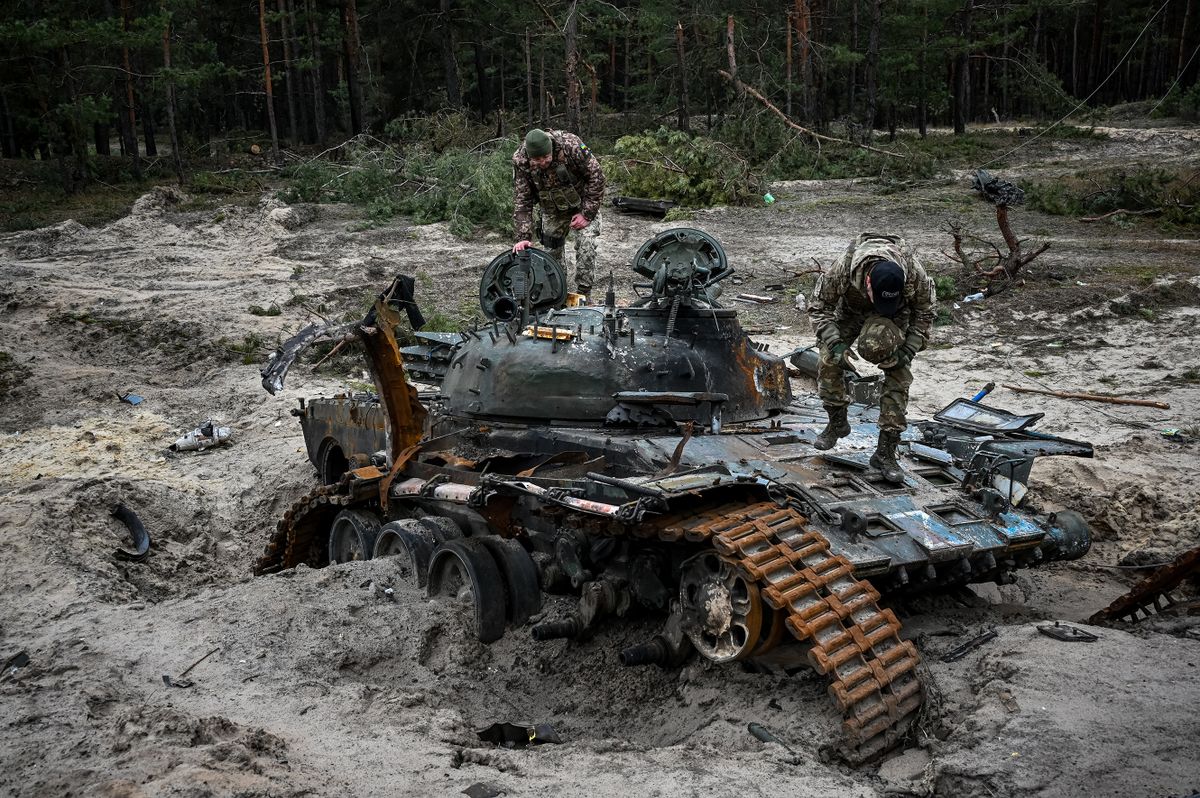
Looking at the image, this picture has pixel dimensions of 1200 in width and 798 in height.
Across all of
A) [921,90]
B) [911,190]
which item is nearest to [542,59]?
[921,90]

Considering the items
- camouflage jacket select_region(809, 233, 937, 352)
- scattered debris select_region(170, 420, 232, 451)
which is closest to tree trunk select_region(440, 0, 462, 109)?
scattered debris select_region(170, 420, 232, 451)

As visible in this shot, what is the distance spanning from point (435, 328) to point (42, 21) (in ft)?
43.6

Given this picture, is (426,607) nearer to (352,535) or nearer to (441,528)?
(441,528)

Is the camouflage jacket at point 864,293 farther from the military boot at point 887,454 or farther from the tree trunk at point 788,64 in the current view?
the tree trunk at point 788,64

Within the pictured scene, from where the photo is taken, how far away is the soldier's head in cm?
1042

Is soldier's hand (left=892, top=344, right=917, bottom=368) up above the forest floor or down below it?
above

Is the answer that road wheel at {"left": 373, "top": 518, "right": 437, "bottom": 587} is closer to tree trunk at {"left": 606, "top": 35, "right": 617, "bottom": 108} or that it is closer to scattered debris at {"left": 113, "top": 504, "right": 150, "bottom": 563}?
scattered debris at {"left": 113, "top": 504, "right": 150, "bottom": 563}

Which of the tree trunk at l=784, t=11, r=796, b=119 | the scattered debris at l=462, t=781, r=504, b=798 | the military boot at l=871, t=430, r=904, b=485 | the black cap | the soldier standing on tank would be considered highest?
the tree trunk at l=784, t=11, r=796, b=119

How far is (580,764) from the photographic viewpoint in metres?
5.44

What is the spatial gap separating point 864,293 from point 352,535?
4.72 meters

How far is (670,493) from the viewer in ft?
20.2

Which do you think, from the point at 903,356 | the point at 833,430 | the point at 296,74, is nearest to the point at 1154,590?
the point at 903,356

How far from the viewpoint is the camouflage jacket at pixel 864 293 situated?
24.1 feet

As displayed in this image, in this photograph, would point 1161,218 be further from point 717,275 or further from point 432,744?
→ point 432,744
